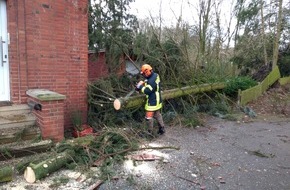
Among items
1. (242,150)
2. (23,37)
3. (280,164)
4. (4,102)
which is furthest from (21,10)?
(280,164)

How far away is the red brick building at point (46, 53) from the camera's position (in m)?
5.09

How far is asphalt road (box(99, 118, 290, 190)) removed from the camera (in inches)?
148

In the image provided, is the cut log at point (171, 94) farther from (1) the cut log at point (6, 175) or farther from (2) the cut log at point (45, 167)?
(1) the cut log at point (6, 175)

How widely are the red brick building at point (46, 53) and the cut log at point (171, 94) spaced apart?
3.90 feet

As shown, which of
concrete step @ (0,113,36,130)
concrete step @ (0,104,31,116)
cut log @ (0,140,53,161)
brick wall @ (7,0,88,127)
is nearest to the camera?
cut log @ (0,140,53,161)

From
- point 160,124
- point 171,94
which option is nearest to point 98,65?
point 171,94

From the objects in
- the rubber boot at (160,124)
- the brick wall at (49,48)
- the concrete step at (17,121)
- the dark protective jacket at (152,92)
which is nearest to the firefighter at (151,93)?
the dark protective jacket at (152,92)

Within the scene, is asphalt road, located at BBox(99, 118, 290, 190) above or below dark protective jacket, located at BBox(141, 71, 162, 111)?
below

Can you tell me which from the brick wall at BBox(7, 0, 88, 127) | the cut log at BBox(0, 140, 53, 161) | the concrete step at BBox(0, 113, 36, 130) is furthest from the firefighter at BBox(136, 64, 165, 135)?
the concrete step at BBox(0, 113, 36, 130)

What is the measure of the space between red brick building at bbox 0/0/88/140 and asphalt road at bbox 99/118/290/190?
2095 mm

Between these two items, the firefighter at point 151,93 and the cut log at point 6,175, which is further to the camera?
the firefighter at point 151,93

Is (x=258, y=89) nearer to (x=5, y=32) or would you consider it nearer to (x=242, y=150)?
(x=242, y=150)

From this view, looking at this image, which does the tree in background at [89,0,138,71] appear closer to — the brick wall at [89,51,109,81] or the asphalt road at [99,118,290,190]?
the brick wall at [89,51,109,81]

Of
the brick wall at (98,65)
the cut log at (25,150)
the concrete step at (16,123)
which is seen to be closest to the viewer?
the cut log at (25,150)
